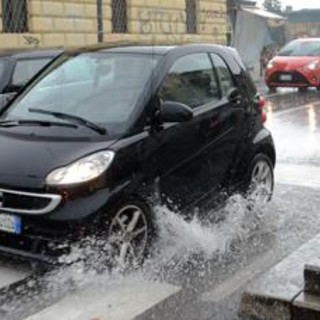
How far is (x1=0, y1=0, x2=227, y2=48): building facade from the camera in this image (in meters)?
20.9

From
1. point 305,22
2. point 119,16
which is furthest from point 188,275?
point 305,22

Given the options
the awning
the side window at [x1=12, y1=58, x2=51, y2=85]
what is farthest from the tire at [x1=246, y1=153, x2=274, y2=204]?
the awning

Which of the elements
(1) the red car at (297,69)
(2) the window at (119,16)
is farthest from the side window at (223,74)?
(2) the window at (119,16)

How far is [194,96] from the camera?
21.8 feet

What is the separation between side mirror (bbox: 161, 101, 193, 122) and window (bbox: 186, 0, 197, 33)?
77.3 ft

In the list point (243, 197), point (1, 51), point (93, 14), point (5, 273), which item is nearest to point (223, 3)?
point (93, 14)

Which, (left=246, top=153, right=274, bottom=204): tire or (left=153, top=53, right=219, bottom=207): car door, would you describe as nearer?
(left=153, top=53, right=219, bottom=207): car door

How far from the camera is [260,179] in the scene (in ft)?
24.9

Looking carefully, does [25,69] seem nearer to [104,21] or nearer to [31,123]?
[31,123]

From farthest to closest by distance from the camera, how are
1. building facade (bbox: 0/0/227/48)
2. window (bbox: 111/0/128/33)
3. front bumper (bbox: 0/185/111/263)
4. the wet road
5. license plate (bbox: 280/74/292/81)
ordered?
window (bbox: 111/0/128/33), license plate (bbox: 280/74/292/81), building facade (bbox: 0/0/227/48), front bumper (bbox: 0/185/111/263), the wet road

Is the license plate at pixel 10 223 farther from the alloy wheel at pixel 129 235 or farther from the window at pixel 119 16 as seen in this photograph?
the window at pixel 119 16

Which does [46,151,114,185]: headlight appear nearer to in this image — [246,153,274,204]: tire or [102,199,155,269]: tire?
[102,199,155,269]: tire

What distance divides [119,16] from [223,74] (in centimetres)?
1860

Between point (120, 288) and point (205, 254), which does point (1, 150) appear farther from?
point (205, 254)
